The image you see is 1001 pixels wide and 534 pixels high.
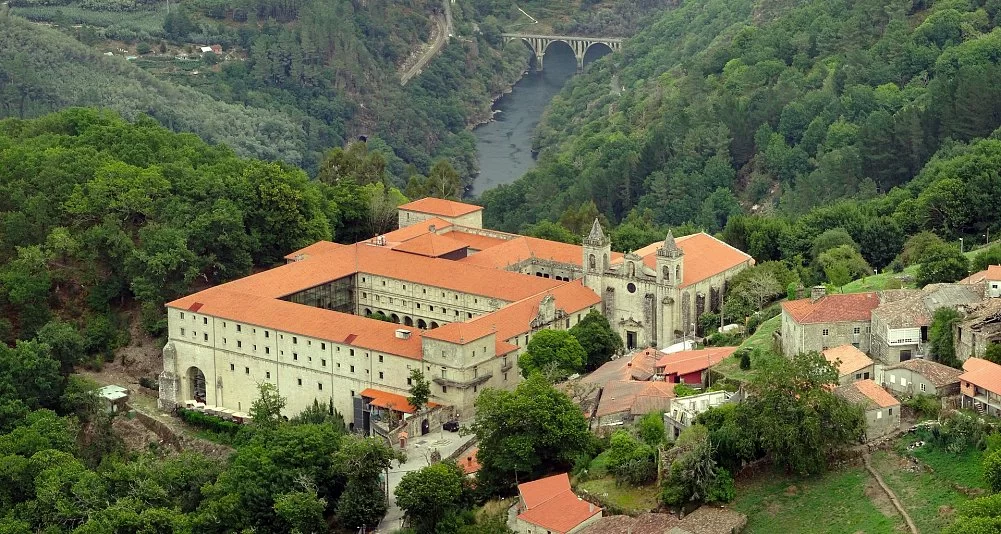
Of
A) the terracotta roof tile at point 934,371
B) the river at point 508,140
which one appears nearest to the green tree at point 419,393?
the terracotta roof tile at point 934,371

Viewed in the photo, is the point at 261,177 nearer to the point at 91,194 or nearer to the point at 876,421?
the point at 91,194

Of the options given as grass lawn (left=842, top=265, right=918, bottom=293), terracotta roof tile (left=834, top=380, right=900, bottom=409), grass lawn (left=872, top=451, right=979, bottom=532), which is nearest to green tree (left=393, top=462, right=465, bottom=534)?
terracotta roof tile (left=834, top=380, right=900, bottom=409)

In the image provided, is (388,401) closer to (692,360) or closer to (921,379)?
(692,360)

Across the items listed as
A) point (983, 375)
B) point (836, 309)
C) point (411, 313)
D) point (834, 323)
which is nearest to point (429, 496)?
point (834, 323)

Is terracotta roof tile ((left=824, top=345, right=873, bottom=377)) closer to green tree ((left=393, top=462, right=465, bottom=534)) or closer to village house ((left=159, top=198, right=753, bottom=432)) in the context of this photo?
green tree ((left=393, top=462, right=465, bottom=534))

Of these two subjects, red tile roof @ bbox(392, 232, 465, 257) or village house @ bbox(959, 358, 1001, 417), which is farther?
red tile roof @ bbox(392, 232, 465, 257)

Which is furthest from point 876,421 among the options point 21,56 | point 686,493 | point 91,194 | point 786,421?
point 21,56
